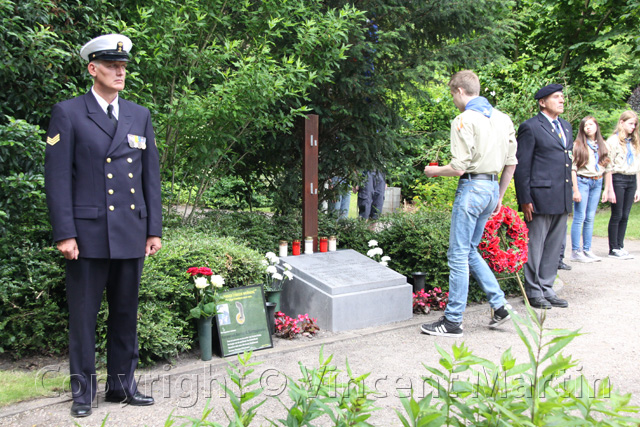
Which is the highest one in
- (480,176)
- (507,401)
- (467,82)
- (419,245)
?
(467,82)

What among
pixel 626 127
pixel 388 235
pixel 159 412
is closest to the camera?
pixel 159 412

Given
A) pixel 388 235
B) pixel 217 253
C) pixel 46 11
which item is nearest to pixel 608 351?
pixel 388 235

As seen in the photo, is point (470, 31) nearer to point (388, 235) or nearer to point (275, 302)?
point (388, 235)

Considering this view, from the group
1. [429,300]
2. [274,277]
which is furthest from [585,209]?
[274,277]

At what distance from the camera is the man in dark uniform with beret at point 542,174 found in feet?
19.6

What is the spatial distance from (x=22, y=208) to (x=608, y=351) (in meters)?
4.62

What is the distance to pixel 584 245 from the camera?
9234 mm

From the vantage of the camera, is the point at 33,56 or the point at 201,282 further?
the point at 201,282

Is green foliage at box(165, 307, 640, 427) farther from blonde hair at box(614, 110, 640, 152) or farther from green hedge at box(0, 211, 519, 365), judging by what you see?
blonde hair at box(614, 110, 640, 152)

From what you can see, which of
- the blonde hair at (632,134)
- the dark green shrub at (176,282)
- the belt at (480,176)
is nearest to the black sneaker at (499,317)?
the belt at (480,176)

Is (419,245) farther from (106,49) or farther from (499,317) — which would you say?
(106,49)

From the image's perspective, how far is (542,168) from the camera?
19.8 feet

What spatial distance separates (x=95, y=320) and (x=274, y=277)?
1.97 m

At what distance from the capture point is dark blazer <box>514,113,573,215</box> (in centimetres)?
599
